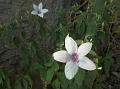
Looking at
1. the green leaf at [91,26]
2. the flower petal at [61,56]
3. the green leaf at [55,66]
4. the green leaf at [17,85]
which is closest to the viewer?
the flower petal at [61,56]

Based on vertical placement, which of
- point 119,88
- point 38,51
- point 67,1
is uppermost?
point 67,1

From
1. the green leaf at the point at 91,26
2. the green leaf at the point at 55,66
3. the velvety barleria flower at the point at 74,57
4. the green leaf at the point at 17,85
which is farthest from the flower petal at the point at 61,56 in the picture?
the green leaf at the point at 17,85

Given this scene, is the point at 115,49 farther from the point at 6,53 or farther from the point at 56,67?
the point at 56,67

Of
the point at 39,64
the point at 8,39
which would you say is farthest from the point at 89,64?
→ the point at 8,39

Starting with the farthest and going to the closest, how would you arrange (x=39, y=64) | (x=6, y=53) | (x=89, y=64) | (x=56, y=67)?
1. (x=6, y=53)
2. (x=39, y=64)
3. (x=56, y=67)
4. (x=89, y=64)

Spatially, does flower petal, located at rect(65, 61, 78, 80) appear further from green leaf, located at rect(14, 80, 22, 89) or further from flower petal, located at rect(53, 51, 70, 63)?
green leaf, located at rect(14, 80, 22, 89)

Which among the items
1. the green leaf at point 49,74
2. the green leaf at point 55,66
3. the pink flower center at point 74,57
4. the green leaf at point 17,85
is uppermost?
the pink flower center at point 74,57

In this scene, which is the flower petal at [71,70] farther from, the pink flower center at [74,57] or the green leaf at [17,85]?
the green leaf at [17,85]

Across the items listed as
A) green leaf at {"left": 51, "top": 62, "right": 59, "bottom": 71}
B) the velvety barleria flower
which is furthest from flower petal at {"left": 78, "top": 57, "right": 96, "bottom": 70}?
green leaf at {"left": 51, "top": 62, "right": 59, "bottom": 71}
